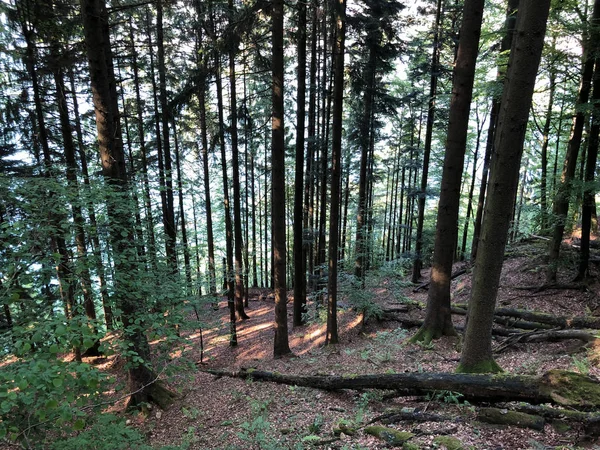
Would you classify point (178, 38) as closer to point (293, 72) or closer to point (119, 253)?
point (293, 72)

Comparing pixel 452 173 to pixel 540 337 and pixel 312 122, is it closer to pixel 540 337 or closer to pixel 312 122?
pixel 540 337

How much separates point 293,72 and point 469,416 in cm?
1616

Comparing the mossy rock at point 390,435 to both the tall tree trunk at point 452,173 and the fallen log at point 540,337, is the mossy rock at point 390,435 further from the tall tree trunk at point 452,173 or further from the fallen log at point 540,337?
the fallen log at point 540,337

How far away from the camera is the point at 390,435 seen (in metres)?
3.92

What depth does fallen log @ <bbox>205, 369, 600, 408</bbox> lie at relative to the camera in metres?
3.68

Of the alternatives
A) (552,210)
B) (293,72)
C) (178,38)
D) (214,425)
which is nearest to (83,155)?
(178,38)

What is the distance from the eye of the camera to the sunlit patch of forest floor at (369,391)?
3859 millimetres

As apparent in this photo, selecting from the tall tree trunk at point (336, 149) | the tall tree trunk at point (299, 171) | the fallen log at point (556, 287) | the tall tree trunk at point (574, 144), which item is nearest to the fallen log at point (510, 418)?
the tall tree trunk at point (336, 149)

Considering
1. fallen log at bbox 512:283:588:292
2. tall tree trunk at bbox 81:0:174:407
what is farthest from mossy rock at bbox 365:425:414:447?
fallen log at bbox 512:283:588:292

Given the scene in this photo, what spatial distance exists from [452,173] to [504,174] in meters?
3.54

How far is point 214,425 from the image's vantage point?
648cm

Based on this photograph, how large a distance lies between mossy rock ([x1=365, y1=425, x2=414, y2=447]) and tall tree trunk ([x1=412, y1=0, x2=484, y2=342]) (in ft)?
13.6

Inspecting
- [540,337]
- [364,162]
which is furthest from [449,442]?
[364,162]

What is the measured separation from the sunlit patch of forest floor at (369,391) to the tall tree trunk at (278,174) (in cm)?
124
